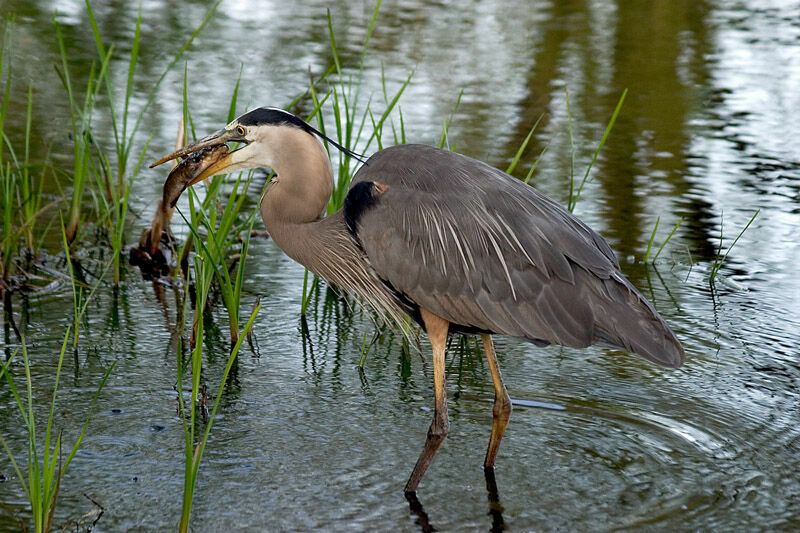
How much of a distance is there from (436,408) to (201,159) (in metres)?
1.47

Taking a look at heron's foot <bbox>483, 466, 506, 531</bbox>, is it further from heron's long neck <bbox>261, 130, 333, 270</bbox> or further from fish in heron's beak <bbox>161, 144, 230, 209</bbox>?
fish in heron's beak <bbox>161, 144, 230, 209</bbox>

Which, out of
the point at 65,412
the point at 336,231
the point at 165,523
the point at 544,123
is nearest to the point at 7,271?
the point at 65,412

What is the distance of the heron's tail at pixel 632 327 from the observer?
14.0 feet

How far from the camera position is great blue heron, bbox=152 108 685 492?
434cm

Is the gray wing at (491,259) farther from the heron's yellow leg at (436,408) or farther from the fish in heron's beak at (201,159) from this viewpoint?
the fish in heron's beak at (201,159)

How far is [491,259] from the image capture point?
4.47m

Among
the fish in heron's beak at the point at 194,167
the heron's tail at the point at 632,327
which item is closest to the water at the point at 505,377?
the heron's tail at the point at 632,327

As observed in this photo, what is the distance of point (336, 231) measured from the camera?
471 centimetres

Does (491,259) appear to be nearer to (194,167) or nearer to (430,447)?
(430,447)

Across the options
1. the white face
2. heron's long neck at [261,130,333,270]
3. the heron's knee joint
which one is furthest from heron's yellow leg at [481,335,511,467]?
the white face

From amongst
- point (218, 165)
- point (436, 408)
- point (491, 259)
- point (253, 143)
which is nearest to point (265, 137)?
point (253, 143)

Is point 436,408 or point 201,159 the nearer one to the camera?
point 436,408

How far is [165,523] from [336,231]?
1.46 metres

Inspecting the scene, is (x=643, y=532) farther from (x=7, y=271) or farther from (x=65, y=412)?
(x=7, y=271)
